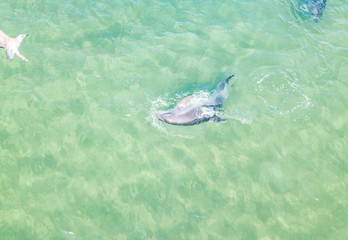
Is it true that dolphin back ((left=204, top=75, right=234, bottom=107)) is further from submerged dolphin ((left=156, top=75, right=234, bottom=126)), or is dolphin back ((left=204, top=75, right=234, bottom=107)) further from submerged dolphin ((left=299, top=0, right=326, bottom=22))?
submerged dolphin ((left=299, top=0, right=326, bottom=22))

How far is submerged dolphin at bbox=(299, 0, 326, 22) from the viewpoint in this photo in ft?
42.7

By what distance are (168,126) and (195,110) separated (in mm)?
814

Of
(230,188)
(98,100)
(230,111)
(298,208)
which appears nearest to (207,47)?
(230,111)

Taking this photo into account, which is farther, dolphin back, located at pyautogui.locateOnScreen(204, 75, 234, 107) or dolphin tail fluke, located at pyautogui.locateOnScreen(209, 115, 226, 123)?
dolphin back, located at pyautogui.locateOnScreen(204, 75, 234, 107)

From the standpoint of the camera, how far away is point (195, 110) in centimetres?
990

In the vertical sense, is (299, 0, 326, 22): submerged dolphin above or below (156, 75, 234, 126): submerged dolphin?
above

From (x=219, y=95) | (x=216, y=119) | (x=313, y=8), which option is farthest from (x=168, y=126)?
(x=313, y=8)

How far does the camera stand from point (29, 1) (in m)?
12.3

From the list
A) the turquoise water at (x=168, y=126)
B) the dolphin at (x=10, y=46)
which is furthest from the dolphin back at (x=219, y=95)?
the dolphin at (x=10, y=46)

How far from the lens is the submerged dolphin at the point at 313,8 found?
42.7 ft

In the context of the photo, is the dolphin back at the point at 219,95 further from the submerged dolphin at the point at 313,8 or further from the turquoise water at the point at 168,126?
the submerged dolphin at the point at 313,8

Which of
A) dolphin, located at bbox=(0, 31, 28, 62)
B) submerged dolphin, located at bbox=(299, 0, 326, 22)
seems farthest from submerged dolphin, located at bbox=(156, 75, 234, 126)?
submerged dolphin, located at bbox=(299, 0, 326, 22)

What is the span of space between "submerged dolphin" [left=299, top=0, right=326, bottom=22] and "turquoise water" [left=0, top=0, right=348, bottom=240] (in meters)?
0.28

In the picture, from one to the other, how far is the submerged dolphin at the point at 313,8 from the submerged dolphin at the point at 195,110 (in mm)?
4744
